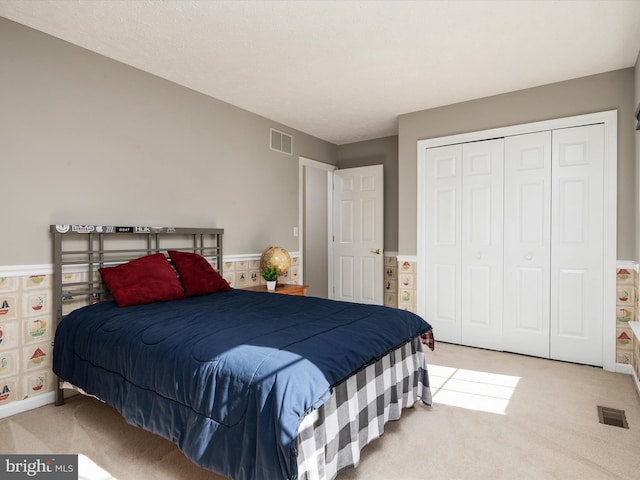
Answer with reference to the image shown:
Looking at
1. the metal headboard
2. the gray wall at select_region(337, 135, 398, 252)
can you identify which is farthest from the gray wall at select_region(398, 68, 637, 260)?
the metal headboard

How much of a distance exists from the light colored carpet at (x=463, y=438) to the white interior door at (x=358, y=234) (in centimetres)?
234

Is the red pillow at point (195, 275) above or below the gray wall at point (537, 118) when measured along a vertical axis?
below

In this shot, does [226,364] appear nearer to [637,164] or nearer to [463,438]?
[463,438]

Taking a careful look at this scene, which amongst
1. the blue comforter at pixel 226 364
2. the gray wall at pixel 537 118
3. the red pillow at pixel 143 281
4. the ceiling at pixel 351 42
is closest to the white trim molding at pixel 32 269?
the red pillow at pixel 143 281

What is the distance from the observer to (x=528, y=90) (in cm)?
357

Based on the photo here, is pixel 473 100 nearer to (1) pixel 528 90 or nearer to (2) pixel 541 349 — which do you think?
(1) pixel 528 90

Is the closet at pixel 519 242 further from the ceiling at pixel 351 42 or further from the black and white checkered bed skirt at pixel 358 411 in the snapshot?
the black and white checkered bed skirt at pixel 358 411

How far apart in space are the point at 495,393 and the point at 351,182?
3366mm

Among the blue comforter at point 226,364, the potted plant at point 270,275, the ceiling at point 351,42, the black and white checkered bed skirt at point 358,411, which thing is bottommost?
the black and white checkered bed skirt at point 358,411

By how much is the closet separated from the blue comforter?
1694 mm

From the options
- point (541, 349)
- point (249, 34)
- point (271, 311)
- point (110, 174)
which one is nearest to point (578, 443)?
point (541, 349)

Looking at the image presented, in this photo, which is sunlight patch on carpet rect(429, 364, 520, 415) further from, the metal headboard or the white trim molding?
the white trim molding

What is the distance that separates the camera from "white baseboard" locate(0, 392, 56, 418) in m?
2.38

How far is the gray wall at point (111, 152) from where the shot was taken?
2.46 meters
